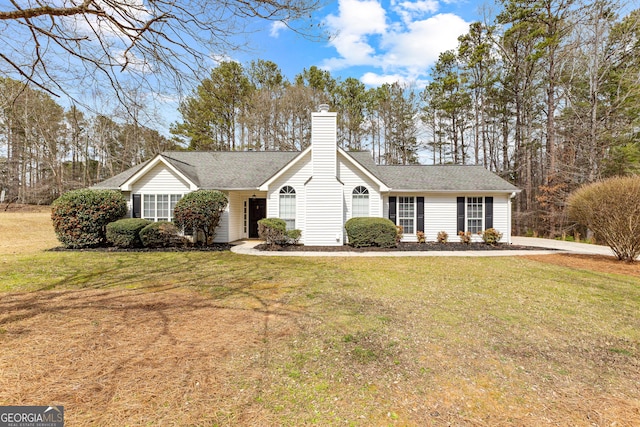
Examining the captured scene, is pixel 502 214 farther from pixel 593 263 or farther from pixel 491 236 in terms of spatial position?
pixel 593 263

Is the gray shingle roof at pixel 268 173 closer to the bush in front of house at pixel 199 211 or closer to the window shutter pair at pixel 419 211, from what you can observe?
the window shutter pair at pixel 419 211

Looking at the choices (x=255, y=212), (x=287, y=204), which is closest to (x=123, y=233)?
(x=255, y=212)

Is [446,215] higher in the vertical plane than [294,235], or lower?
higher

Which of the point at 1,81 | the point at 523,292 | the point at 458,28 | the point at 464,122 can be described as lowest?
the point at 523,292

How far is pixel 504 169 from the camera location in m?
24.1

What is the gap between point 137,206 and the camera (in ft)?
44.8

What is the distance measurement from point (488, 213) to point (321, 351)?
45.6 ft

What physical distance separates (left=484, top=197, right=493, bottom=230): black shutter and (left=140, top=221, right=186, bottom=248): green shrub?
15201 mm

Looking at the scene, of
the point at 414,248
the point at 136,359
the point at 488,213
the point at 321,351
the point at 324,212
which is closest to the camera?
the point at 136,359

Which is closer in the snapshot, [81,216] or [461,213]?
[81,216]

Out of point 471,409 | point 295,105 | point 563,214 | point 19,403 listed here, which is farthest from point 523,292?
point 295,105

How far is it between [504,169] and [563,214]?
7.37 m

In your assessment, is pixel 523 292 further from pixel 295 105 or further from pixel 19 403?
pixel 295 105

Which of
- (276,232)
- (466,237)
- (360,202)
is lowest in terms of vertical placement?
(466,237)
